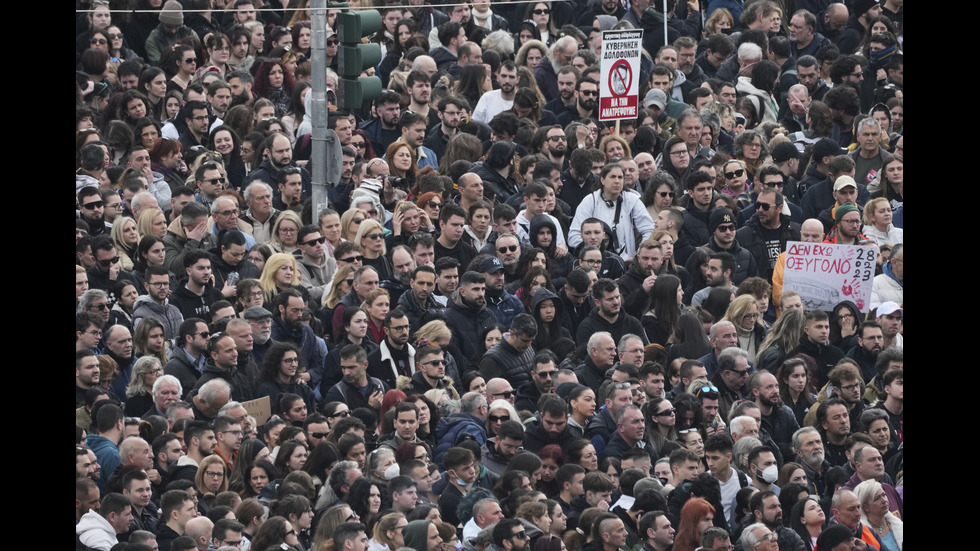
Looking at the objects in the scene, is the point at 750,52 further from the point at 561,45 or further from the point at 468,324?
the point at 468,324

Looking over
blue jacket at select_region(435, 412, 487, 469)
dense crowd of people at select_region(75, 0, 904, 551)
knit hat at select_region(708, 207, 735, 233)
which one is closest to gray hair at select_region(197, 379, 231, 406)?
dense crowd of people at select_region(75, 0, 904, 551)

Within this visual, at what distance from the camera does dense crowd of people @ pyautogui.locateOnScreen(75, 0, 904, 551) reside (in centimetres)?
1201

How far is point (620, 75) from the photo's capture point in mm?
17453

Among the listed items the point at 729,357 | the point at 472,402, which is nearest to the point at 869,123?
the point at 729,357

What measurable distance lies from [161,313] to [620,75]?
5.55 meters

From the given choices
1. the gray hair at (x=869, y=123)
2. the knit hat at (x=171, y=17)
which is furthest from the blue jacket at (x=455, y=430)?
the knit hat at (x=171, y=17)

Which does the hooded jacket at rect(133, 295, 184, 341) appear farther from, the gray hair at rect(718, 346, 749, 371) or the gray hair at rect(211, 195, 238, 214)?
the gray hair at rect(718, 346, 749, 371)

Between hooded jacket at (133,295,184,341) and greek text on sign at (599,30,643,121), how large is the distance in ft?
17.0

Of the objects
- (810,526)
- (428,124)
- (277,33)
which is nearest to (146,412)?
(810,526)

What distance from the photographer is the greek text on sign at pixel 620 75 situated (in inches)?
682

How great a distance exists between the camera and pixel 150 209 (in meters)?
14.8

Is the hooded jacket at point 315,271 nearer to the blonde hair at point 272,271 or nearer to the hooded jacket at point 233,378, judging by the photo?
the blonde hair at point 272,271

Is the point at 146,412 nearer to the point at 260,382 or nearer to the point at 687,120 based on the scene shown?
the point at 260,382

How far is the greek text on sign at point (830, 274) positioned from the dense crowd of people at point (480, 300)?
104 mm
